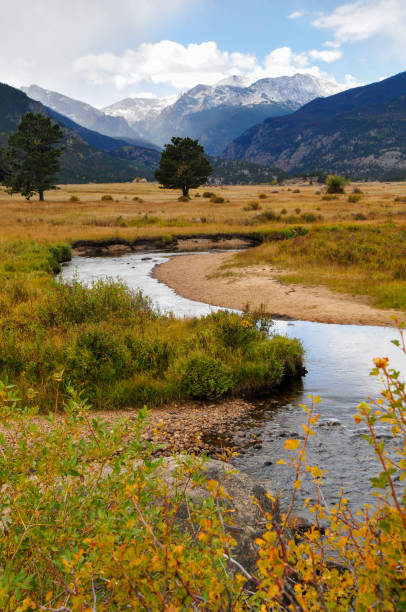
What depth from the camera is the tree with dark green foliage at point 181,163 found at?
74.9 m

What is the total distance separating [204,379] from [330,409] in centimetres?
303

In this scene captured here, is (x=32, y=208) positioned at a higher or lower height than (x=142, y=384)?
higher

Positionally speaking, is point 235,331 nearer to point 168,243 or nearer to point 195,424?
point 195,424

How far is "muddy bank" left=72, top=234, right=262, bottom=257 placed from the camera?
39750mm

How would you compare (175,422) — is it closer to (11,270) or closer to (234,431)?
(234,431)

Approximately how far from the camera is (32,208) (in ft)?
195

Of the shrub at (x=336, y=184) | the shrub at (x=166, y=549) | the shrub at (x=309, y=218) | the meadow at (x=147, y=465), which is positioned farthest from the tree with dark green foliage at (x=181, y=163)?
the shrub at (x=166, y=549)

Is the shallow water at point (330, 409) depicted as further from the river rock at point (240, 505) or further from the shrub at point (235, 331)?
the shrub at point (235, 331)

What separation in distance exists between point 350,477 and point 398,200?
226 feet

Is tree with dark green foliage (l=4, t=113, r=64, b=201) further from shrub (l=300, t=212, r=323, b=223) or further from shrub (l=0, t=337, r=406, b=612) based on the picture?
shrub (l=0, t=337, r=406, b=612)


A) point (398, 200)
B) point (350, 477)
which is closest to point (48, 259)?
point (350, 477)

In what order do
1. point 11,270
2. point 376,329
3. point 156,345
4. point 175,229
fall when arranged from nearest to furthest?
1. point 156,345
2. point 376,329
3. point 11,270
4. point 175,229

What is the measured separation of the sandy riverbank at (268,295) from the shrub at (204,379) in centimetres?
768

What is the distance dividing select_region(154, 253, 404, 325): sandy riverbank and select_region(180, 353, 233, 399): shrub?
768 centimetres
